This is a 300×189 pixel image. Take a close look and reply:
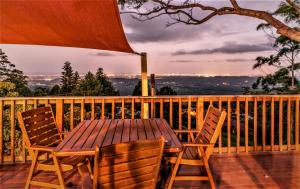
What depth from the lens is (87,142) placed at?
9.52 ft

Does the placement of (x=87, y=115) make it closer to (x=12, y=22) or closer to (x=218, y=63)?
(x=218, y=63)

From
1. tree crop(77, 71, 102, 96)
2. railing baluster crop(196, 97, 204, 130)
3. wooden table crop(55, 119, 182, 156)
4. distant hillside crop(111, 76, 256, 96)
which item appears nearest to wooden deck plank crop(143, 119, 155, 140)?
wooden table crop(55, 119, 182, 156)

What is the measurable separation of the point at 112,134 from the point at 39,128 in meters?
0.91

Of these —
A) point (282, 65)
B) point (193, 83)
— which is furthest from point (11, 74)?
point (282, 65)

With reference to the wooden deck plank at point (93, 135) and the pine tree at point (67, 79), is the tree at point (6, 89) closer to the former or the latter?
the pine tree at point (67, 79)

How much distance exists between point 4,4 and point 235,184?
330 centimetres

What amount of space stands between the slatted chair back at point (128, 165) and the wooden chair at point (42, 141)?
0.98 metres

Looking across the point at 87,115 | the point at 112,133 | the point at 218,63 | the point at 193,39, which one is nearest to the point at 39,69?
the point at 87,115

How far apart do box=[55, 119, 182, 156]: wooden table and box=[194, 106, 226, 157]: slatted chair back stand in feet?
1.29

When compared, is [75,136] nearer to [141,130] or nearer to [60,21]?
[141,130]

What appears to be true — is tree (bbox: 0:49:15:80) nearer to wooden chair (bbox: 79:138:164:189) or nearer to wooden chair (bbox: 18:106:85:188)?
wooden chair (bbox: 18:106:85:188)

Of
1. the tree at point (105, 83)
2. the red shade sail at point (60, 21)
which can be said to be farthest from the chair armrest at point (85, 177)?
the tree at point (105, 83)

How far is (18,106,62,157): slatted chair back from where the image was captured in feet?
10.5

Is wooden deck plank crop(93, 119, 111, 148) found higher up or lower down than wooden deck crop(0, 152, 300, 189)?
higher up
